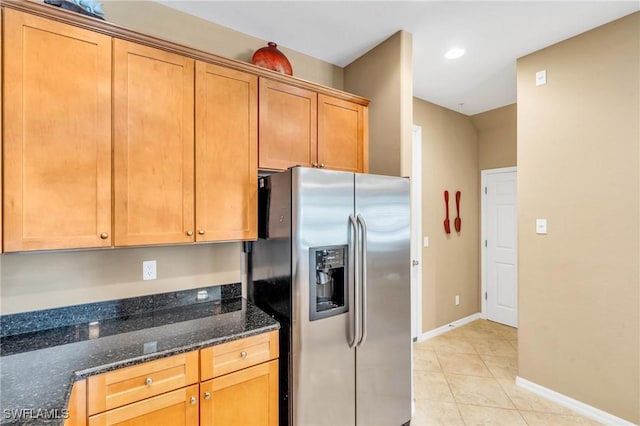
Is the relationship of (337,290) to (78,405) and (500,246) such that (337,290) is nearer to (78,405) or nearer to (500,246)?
(78,405)

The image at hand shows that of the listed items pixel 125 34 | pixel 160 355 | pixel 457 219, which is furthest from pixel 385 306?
pixel 457 219

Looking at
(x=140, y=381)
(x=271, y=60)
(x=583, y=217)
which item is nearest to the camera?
(x=140, y=381)

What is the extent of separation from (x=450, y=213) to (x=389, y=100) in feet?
7.03

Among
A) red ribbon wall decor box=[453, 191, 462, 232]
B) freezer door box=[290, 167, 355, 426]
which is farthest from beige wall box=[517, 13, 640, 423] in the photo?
freezer door box=[290, 167, 355, 426]

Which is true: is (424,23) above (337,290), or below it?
above

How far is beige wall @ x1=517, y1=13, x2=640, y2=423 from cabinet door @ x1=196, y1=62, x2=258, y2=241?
7.54 ft

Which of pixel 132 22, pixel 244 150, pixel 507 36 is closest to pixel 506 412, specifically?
pixel 244 150

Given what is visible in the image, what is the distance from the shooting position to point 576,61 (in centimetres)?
224

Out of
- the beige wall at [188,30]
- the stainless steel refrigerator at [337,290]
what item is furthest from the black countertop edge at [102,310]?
the beige wall at [188,30]

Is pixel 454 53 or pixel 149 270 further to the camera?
pixel 454 53

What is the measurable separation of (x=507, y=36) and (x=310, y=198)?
2.02 meters

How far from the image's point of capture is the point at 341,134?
2.24 metres

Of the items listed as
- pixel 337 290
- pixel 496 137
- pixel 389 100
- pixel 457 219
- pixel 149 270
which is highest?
pixel 496 137

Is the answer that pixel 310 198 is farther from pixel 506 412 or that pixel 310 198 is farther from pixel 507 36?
pixel 506 412
